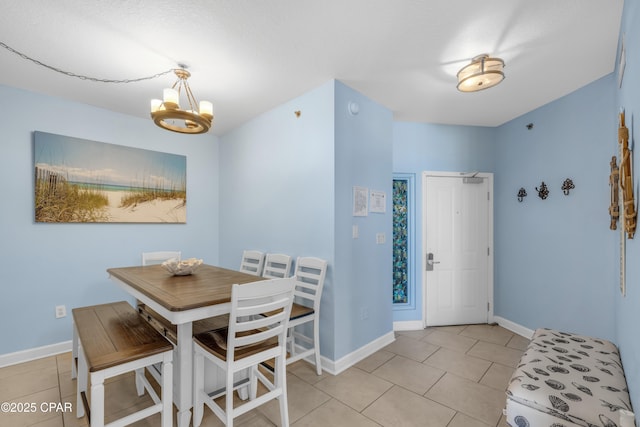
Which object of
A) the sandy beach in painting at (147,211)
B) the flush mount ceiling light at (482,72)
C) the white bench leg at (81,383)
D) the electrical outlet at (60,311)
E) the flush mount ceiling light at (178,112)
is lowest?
the white bench leg at (81,383)

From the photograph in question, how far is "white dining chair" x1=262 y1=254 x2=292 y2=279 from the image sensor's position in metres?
2.93

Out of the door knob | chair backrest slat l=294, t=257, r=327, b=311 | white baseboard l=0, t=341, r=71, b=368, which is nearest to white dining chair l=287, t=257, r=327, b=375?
chair backrest slat l=294, t=257, r=327, b=311

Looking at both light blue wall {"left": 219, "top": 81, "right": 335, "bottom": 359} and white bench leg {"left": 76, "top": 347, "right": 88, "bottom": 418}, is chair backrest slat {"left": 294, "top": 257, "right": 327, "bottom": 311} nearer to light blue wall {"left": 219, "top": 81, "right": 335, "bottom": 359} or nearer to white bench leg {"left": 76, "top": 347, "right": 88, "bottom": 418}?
light blue wall {"left": 219, "top": 81, "right": 335, "bottom": 359}

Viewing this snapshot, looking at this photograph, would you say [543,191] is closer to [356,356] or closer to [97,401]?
[356,356]

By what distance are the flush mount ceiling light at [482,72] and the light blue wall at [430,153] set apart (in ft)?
4.57

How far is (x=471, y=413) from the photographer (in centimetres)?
200

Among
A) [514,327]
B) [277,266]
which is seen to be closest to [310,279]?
[277,266]

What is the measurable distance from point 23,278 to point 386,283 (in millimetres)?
3673

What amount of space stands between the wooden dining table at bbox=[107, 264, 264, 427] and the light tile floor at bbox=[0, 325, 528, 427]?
0.32m

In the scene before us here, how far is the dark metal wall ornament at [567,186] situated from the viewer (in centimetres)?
293

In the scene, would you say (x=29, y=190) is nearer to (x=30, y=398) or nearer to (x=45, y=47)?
(x=45, y=47)

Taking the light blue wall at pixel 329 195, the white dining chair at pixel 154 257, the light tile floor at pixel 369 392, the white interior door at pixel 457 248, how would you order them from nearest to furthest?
1. the light tile floor at pixel 369 392
2. the light blue wall at pixel 329 195
3. the white dining chair at pixel 154 257
4. the white interior door at pixel 457 248

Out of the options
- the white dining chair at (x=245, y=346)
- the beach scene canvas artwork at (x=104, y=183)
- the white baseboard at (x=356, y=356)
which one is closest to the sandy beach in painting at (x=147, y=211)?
the beach scene canvas artwork at (x=104, y=183)

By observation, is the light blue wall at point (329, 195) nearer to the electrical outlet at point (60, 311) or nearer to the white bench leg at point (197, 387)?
the white bench leg at point (197, 387)
